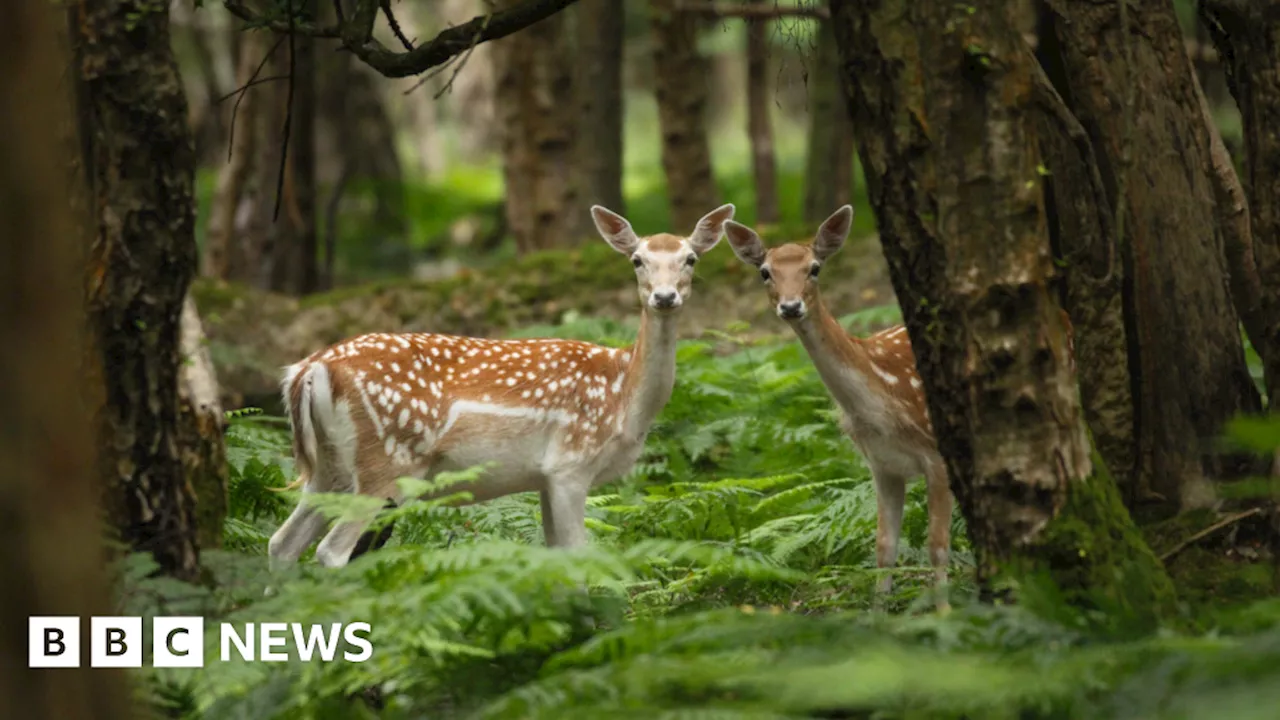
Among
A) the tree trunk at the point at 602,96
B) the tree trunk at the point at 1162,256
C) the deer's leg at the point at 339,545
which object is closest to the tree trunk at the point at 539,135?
the tree trunk at the point at 602,96

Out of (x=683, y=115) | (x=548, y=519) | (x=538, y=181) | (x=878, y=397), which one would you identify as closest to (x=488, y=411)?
(x=548, y=519)

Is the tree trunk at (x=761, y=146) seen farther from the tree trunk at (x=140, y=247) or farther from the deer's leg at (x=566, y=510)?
the tree trunk at (x=140, y=247)

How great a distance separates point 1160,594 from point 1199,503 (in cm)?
127

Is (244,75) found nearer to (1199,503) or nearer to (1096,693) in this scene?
(1199,503)

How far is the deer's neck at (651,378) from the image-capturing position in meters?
7.41

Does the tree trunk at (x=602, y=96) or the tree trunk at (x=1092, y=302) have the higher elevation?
the tree trunk at (x=602, y=96)

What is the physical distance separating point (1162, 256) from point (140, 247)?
3.53 metres

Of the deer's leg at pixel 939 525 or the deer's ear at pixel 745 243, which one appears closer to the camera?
the deer's leg at pixel 939 525

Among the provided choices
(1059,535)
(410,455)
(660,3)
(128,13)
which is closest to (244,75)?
(660,3)

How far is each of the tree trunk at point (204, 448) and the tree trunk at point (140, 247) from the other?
0.95 meters

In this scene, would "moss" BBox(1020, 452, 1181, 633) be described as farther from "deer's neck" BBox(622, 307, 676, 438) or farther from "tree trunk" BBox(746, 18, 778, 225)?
"tree trunk" BBox(746, 18, 778, 225)

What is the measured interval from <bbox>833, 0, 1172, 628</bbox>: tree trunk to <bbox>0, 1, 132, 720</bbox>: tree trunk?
7.59ft

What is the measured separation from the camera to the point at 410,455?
280 inches

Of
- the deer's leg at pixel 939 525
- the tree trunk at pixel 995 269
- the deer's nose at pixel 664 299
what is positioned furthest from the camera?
the deer's nose at pixel 664 299
